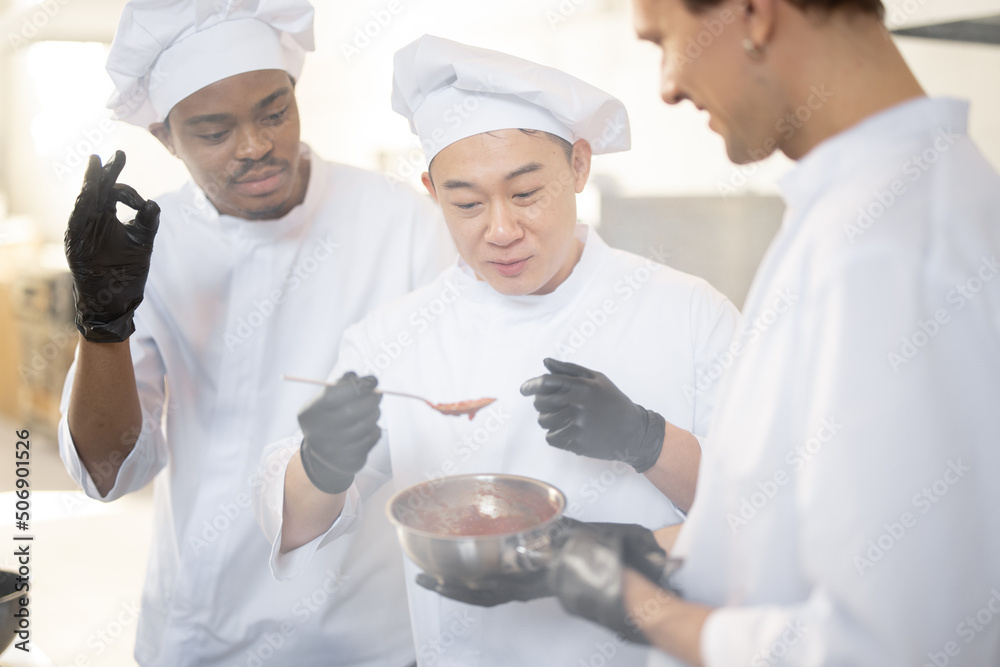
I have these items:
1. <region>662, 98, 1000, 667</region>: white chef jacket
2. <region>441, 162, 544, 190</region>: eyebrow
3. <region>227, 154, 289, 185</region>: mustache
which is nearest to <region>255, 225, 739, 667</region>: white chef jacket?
<region>441, 162, 544, 190</region>: eyebrow

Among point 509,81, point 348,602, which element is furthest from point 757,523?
point 348,602

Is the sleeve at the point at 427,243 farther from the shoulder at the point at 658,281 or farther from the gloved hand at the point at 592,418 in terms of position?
the gloved hand at the point at 592,418

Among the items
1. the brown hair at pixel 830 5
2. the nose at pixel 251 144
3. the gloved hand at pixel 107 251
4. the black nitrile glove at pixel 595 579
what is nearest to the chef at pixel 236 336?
the nose at pixel 251 144

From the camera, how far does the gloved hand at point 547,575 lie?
856 mm

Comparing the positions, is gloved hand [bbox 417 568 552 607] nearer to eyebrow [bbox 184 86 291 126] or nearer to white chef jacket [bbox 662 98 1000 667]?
white chef jacket [bbox 662 98 1000 667]

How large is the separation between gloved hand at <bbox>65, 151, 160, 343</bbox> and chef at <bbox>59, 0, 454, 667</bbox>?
116mm

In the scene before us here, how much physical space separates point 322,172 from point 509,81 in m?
0.64

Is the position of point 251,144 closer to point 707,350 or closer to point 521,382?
point 521,382

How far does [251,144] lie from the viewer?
141 cm

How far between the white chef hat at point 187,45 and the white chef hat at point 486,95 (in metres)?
0.35

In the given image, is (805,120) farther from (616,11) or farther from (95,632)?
(95,632)

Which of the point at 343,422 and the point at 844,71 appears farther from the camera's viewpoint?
the point at 343,422

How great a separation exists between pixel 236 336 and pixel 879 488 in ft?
4.23

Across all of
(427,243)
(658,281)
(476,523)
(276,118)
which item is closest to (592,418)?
(476,523)
